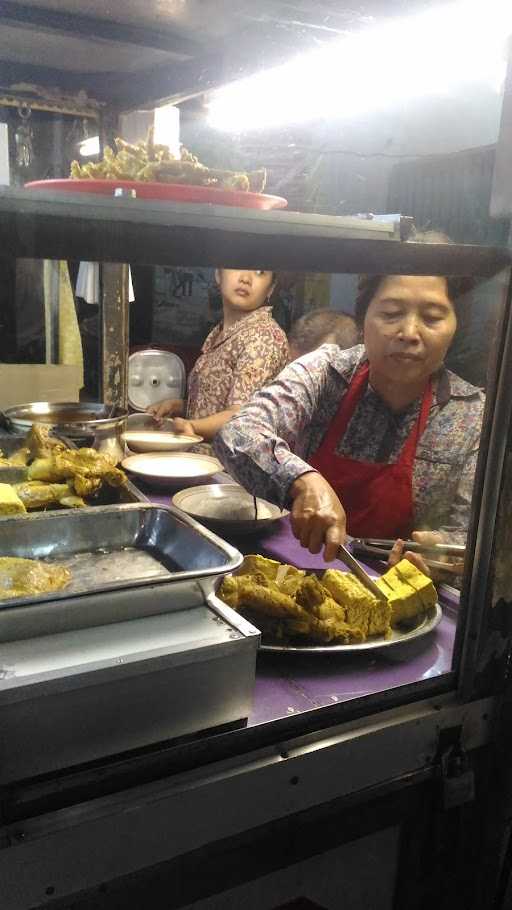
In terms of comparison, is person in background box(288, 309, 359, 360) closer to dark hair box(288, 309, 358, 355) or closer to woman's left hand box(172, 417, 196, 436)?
dark hair box(288, 309, 358, 355)

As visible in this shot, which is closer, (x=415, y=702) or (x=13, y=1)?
(x=415, y=702)

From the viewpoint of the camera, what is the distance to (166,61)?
2889 millimetres

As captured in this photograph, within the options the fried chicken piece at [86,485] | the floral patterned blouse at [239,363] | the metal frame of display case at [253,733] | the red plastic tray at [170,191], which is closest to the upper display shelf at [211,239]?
the metal frame of display case at [253,733]

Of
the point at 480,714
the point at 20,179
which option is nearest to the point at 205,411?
the point at 20,179

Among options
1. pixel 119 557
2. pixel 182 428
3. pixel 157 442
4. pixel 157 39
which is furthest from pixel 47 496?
pixel 157 39

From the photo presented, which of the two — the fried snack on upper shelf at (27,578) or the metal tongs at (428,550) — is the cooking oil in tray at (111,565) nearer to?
the fried snack on upper shelf at (27,578)

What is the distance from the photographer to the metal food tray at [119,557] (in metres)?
1.10

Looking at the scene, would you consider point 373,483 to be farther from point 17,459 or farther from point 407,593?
point 17,459

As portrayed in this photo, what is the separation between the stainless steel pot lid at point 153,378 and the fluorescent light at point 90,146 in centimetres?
164

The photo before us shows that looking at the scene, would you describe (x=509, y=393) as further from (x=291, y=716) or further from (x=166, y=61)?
(x=166, y=61)

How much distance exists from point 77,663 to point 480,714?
2.85 feet

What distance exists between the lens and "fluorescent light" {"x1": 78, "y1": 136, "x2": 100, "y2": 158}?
12.1 ft

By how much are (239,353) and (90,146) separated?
4.73ft

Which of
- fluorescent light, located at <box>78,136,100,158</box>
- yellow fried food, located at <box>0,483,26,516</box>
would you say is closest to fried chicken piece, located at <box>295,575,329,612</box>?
yellow fried food, located at <box>0,483,26,516</box>
